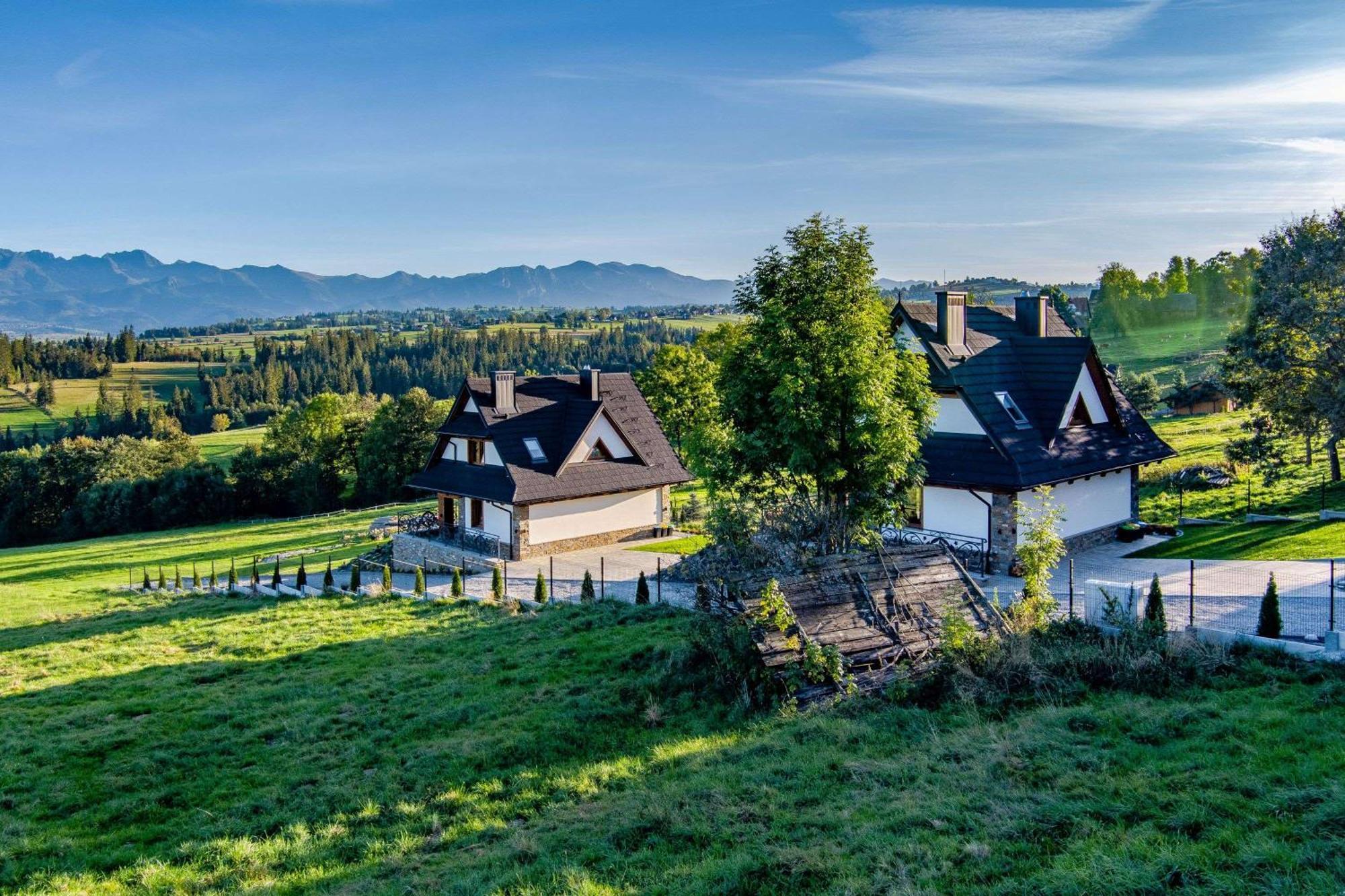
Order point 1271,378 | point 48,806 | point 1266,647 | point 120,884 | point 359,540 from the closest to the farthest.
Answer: point 120,884 < point 48,806 < point 1266,647 < point 1271,378 < point 359,540

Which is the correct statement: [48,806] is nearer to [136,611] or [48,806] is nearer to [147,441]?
[136,611]

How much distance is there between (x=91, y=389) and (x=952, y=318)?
164426 mm

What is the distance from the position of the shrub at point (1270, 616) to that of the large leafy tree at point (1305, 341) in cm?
1358

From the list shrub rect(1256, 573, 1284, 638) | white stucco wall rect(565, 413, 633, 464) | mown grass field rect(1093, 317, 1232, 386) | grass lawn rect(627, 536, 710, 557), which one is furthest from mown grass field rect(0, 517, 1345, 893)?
mown grass field rect(1093, 317, 1232, 386)

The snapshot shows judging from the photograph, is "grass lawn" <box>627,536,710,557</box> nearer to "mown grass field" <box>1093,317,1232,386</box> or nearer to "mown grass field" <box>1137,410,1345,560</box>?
"mown grass field" <box>1137,410,1345,560</box>

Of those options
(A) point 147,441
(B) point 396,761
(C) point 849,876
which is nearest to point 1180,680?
(C) point 849,876

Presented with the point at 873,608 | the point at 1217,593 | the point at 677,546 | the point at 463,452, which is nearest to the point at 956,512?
the point at 1217,593

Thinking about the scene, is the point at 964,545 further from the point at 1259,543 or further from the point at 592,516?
the point at 592,516

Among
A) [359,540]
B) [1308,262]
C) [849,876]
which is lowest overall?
[359,540]

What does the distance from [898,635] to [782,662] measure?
2161 mm

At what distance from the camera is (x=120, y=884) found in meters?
8.44

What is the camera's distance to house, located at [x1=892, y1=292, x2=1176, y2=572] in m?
22.1

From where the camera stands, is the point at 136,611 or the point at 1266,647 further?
the point at 136,611

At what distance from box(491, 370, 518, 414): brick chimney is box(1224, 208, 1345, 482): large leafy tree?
2560 cm
